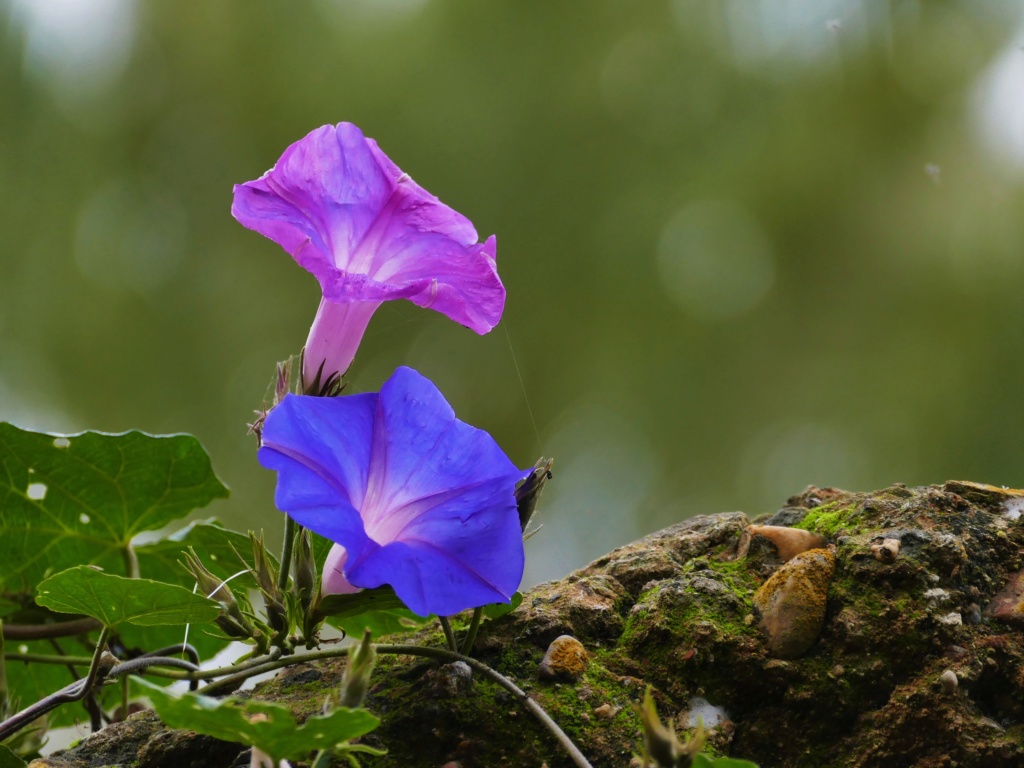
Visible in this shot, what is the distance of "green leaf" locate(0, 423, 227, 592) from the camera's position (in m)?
0.89

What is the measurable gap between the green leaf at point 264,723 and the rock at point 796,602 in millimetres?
331

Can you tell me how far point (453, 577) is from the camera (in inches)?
21.4

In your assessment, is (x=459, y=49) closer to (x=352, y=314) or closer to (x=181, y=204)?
(x=181, y=204)

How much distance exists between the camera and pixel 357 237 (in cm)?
65

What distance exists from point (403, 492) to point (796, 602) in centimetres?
30

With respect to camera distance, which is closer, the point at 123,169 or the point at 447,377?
the point at 447,377

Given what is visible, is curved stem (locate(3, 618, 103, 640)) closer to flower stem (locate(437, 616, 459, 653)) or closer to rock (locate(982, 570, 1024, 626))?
flower stem (locate(437, 616, 459, 653))

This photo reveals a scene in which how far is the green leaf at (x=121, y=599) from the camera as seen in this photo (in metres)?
0.59

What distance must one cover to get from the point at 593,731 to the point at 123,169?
3051 millimetres

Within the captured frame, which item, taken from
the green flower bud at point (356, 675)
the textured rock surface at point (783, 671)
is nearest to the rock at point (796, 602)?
the textured rock surface at point (783, 671)

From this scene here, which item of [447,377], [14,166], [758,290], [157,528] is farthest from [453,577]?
[14,166]

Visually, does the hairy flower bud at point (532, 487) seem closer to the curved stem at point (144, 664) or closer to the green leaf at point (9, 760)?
the curved stem at point (144, 664)

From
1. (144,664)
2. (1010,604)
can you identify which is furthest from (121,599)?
(1010,604)

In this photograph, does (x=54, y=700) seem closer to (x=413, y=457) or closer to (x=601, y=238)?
(x=413, y=457)
